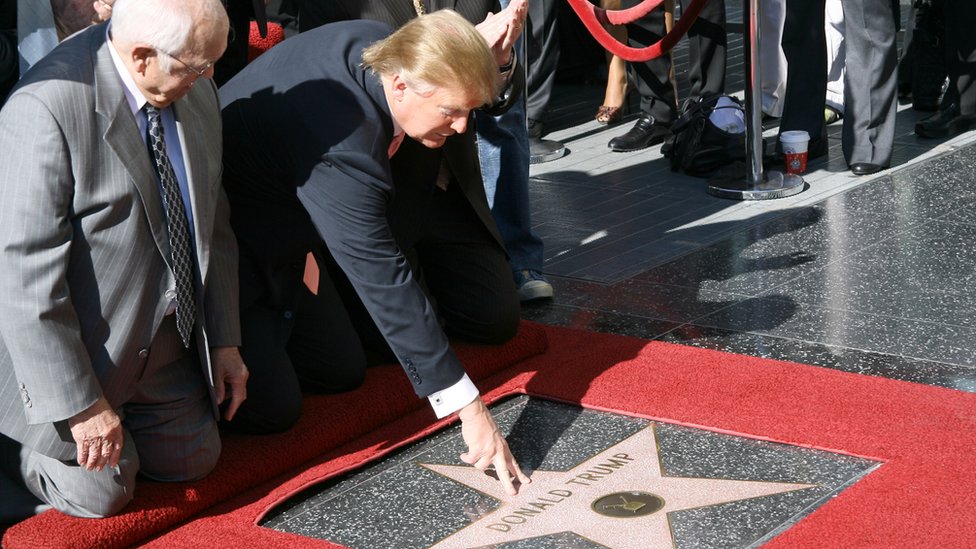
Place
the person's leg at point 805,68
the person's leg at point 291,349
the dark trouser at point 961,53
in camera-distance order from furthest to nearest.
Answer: the dark trouser at point 961,53
the person's leg at point 805,68
the person's leg at point 291,349

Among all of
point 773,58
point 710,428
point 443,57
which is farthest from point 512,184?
point 773,58

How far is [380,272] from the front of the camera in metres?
3.05

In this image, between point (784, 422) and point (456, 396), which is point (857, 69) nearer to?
point (784, 422)

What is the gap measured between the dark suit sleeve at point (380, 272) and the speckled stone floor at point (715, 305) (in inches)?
15.2

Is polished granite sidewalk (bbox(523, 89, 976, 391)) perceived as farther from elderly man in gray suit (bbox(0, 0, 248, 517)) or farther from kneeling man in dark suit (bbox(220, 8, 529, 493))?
elderly man in gray suit (bbox(0, 0, 248, 517))

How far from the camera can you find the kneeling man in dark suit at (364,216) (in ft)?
9.92

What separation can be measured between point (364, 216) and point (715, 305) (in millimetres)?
1849

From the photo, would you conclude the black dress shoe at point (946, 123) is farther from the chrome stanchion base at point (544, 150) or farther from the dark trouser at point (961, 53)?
the chrome stanchion base at point (544, 150)

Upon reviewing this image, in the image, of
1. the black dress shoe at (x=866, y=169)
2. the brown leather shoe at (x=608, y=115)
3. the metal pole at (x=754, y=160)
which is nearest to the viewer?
the metal pole at (x=754, y=160)

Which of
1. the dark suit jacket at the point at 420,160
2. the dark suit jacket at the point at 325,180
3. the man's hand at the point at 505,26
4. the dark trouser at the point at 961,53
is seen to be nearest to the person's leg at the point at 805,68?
the dark trouser at the point at 961,53

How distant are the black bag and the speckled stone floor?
0.10 metres

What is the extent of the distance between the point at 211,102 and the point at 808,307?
7.27ft

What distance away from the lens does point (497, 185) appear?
4668 mm

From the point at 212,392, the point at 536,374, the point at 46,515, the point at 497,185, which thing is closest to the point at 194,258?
the point at 212,392
